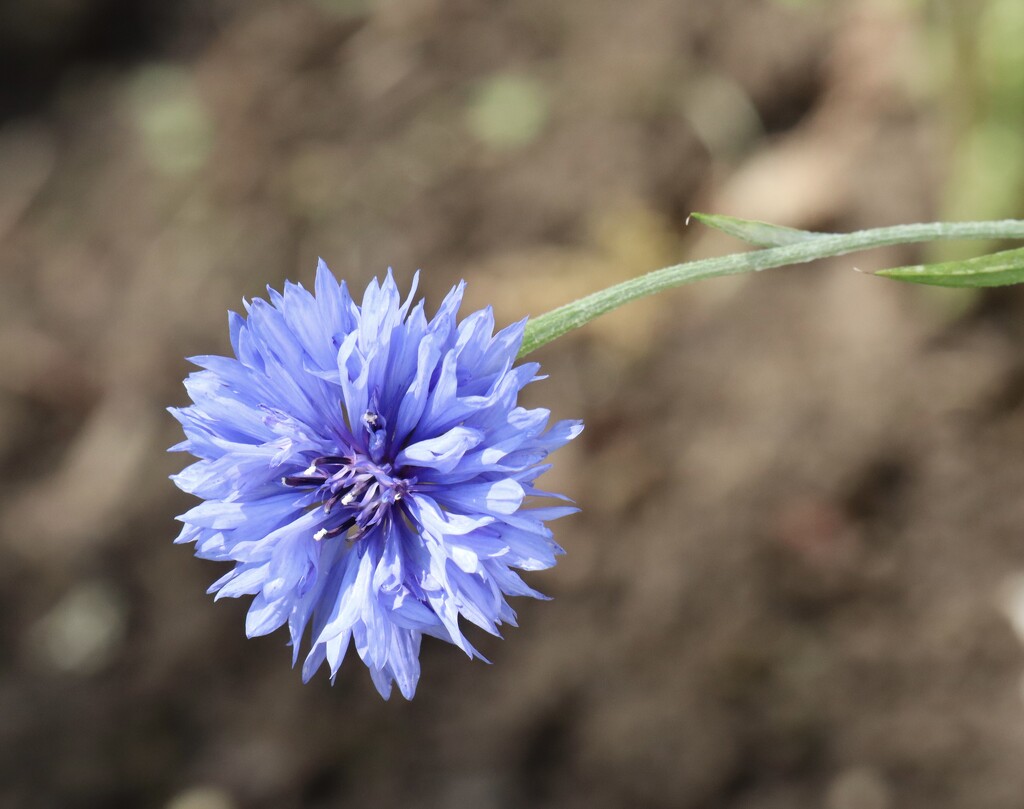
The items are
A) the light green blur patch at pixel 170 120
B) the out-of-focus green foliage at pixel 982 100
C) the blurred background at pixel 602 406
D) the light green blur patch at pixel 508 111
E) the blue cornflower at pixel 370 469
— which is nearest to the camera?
the blue cornflower at pixel 370 469

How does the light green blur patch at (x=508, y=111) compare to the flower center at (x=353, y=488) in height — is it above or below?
above

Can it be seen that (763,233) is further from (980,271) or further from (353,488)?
(353,488)

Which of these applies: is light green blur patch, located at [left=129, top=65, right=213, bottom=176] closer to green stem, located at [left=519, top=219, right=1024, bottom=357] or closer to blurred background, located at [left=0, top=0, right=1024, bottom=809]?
blurred background, located at [left=0, top=0, right=1024, bottom=809]

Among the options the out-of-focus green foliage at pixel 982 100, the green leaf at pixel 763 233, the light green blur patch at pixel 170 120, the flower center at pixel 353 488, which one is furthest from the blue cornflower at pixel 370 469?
the light green blur patch at pixel 170 120

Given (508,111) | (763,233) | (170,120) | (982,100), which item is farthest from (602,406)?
(170,120)

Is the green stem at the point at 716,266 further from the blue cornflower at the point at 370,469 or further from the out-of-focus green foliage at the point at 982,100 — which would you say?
the out-of-focus green foliage at the point at 982,100

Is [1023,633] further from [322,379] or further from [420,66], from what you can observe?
[420,66]

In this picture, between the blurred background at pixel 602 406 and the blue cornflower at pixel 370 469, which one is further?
Result: the blurred background at pixel 602 406
